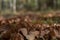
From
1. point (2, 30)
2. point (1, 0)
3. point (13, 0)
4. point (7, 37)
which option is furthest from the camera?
point (1, 0)

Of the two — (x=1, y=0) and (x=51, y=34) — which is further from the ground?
(x=51, y=34)

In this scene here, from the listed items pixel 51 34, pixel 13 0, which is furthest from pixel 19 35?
pixel 13 0

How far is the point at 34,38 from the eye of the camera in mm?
1988

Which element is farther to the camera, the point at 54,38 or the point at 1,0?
the point at 1,0

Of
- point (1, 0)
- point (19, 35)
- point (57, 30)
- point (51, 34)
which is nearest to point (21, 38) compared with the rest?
point (19, 35)

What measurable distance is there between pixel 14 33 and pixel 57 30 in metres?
0.50

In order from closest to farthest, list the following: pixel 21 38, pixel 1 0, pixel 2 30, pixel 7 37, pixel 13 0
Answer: pixel 21 38
pixel 7 37
pixel 2 30
pixel 13 0
pixel 1 0

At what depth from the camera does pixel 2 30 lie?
2.29m

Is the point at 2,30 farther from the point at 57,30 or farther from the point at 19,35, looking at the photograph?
the point at 57,30

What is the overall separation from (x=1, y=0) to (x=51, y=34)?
79.9ft

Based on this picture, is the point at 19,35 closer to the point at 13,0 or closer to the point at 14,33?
the point at 14,33

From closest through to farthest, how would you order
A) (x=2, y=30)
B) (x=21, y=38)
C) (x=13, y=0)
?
(x=21, y=38) < (x=2, y=30) < (x=13, y=0)

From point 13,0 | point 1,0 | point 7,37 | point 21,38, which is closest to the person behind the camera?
point 21,38

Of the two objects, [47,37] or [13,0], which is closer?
[47,37]
